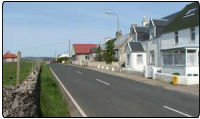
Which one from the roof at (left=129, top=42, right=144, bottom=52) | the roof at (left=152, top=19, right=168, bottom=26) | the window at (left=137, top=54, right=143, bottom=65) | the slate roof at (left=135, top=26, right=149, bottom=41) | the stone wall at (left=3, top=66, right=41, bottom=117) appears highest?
the roof at (left=152, top=19, right=168, bottom=26)

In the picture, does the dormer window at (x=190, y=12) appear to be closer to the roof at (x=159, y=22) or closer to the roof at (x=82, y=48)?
the roof at (x=159, y=22)

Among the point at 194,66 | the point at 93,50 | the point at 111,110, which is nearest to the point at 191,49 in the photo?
the point at 194,66

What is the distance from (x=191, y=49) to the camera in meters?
30.5

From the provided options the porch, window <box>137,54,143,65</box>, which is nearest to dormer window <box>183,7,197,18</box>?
the porch

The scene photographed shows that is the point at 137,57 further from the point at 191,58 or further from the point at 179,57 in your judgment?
the point at 191,58

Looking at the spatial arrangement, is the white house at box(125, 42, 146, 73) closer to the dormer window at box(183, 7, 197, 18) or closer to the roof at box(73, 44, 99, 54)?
the dormer window at box(183, 7, 197, 18)

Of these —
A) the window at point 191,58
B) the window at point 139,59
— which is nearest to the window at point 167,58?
the window at point 191,58

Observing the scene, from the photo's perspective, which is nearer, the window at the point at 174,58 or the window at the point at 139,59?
the window at the point at 174,58

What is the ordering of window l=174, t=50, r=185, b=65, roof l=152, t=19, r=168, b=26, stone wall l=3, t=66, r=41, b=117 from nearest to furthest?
stone wall l=3, t=66, r=41, b=117 → window l=174, t=50, r=185, b=65 → roof l=152, t=19, r=168, b=26

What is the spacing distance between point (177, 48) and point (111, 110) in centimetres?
2255

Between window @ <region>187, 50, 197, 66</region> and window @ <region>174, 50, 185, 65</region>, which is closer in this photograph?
window @ <region>187, 50, 197, 66</region>

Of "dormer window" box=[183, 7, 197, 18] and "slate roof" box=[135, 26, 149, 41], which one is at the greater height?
"dormer window" box=[183, 7, 197, 18]

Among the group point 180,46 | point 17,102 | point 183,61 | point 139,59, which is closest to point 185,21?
point 180,46

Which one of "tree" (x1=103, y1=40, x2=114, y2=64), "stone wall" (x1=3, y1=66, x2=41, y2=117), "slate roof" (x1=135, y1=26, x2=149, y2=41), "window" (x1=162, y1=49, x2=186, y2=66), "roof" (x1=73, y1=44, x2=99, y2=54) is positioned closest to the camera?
"stone wall" (x1=3, y1=66, x2=41, y2=117)
